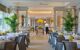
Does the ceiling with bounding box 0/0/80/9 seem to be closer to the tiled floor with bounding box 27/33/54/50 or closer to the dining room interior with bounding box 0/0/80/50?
the dining room interior with bounding box 0/0/80/50

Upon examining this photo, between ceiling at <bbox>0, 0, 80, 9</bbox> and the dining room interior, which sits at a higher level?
ceiling at <bbox>0, 0, 80, 9</bbox>

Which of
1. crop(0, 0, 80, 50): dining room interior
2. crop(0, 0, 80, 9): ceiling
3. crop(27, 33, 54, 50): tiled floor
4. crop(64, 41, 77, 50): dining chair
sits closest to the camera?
crop(64, 41, 77, 50): dining chair

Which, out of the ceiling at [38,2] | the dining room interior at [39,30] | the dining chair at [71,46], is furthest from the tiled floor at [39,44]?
the dining chair at [71,46]

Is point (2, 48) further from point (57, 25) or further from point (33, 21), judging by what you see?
point (33, 21)

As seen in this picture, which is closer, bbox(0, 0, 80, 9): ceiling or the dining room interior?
the dining room interior

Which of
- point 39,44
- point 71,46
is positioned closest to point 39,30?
point 39,44

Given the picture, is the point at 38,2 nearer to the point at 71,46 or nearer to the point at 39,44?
the point at 39,44

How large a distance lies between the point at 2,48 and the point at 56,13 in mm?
12581

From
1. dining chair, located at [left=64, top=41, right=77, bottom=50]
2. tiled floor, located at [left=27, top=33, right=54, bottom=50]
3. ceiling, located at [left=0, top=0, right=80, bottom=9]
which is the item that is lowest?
tiled floor, located at [left=27, top=33, right=54, bottom=50]

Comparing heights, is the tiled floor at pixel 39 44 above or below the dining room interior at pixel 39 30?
below

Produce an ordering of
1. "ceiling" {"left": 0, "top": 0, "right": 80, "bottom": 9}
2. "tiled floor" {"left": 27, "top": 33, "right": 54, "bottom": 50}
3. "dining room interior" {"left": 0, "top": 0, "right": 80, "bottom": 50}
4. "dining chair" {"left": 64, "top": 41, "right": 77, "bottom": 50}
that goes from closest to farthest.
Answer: "dining chair" {"left": 64, "top": 41, "right": 77, "bottom": 50}, "dining room interior" {"left": 0, "top": 0, "right": 80, "bottom": 50}, "tiled floor" {"left": 27, "top": 33, "right": 54, "bottom": 50}, "ceiling" {"left": 0, "top": 0, "right": 80, "bottom": 9}

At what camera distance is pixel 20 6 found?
17.8m

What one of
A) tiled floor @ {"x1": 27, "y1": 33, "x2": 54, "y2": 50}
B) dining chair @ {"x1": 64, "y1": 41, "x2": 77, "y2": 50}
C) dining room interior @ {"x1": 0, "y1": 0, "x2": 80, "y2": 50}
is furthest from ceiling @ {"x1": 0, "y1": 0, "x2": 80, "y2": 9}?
dining chair @ {"x1": 64, "y1": 41, "x2": 77, "y2": 50}

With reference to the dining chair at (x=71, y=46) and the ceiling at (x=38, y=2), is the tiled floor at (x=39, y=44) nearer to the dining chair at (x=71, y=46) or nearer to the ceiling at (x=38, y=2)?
the ceiling at (x=38, y=2)
